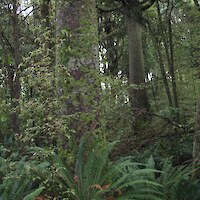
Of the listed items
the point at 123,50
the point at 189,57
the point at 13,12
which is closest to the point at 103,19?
the point at 123,50

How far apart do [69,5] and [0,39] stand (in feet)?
19.1

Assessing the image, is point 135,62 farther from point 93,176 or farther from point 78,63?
point 93,176

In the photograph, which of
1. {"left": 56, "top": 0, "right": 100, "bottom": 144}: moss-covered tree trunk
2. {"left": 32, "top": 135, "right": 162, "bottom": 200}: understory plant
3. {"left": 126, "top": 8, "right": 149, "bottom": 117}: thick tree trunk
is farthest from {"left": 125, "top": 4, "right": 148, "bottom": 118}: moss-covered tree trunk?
{"left": 32, "top": 135, "right": 162, "bottom": 200}: understory plant

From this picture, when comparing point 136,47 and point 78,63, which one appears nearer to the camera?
point 78,63

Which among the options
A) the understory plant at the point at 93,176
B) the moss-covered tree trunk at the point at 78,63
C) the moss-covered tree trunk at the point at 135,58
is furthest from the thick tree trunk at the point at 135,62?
the understory plant at the point at 93,176

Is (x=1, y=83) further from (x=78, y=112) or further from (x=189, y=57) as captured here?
(x=78, y=112)

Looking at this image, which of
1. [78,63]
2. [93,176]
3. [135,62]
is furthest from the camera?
[135,62]

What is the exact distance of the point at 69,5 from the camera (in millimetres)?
4535

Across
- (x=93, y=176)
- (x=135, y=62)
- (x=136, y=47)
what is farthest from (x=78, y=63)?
(x=136, y=47)

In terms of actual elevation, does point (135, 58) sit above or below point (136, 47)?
below

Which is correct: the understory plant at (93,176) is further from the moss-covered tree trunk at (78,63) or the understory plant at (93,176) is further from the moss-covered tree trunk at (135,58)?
the moss-covered tree trunk at (135,58)

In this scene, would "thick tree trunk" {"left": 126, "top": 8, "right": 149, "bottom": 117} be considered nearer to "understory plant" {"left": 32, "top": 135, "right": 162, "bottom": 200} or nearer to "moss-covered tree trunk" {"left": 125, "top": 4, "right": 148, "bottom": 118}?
"moss-covered tree trunk" {"left": 125, "top": 4, "right": 148, "bottom": 118}

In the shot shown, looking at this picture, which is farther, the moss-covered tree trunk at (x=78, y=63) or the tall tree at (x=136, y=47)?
the tall tree at (x=136, y=47)

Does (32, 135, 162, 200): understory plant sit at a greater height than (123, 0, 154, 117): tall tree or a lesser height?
lesser
